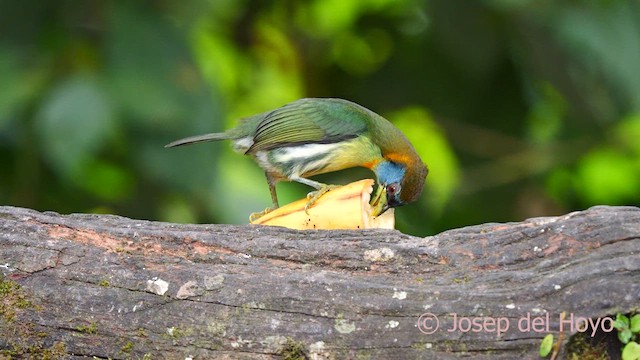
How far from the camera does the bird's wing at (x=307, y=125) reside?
5.04m

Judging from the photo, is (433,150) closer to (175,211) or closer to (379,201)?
(175,211)

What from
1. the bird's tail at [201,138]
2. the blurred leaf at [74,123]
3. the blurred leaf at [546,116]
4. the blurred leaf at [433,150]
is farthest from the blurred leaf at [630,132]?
the blurred leaf at [74,123]

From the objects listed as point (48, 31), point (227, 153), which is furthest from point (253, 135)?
point (48, 31)

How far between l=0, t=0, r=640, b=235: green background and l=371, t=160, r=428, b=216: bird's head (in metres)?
0.73

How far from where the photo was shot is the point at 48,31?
547 cm

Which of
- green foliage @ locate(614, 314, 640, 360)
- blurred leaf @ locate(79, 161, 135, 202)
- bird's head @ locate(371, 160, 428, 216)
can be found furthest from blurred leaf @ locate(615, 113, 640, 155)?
green foliage @ locate(614, 314, 640, 360)

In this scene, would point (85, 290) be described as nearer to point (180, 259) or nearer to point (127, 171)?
point (180, 259)

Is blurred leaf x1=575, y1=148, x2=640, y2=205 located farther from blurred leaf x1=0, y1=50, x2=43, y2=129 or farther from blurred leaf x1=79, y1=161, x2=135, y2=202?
blurred leaf x1=0, y1=50, x2=43, y2=129

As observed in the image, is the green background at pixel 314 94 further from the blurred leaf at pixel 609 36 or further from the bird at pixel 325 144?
the bird at pixel 325 144

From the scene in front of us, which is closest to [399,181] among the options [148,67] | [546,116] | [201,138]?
[201,138]

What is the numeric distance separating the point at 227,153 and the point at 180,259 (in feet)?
8.66

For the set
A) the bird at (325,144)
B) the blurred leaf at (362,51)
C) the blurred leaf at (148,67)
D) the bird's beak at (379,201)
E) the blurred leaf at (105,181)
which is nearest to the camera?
the bird's beak at (379,201)

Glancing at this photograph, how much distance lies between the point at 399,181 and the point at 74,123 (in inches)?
58.0

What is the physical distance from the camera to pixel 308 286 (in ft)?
10.1
